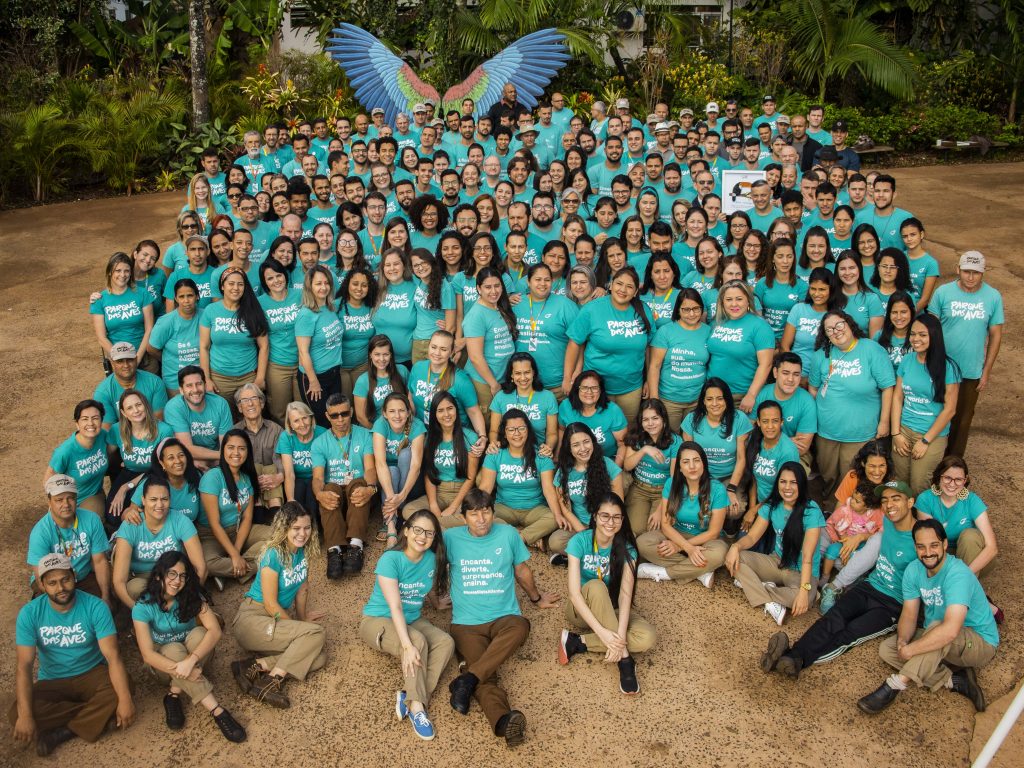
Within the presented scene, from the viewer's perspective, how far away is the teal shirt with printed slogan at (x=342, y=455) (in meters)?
6.55

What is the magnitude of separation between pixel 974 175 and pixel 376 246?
41.2 ft

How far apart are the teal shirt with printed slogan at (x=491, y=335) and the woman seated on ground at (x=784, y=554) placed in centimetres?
225

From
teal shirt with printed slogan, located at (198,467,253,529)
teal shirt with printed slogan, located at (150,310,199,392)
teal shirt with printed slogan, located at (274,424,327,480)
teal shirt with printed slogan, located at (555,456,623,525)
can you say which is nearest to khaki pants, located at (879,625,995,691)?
teal shirt with printed slogan, located at (555,456,623,525)

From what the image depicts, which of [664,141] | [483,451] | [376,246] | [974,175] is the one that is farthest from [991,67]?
[483,451]

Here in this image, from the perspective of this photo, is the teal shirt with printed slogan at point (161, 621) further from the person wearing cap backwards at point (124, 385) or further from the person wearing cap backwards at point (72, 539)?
the person wearing cap backwards at point (124, 385)

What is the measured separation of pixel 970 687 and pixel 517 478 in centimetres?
301

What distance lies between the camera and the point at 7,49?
19.0m

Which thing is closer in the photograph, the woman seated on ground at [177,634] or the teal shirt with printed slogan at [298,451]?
the woman seated on ground at [177,634]

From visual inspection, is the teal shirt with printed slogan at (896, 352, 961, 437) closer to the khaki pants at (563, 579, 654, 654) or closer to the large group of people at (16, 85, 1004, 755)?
the large group of people at (16, 85, 1004, 755)

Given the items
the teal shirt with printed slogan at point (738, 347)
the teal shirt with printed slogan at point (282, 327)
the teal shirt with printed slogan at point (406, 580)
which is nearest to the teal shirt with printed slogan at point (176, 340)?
the teal shirt with printed slogan at point (282, 327)

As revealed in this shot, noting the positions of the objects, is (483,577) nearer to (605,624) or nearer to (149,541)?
(605,624)

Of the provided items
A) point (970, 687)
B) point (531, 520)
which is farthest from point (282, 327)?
point (970, 687)

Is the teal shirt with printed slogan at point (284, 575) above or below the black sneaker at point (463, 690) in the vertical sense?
above

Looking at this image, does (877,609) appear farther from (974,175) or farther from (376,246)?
(974,175)
